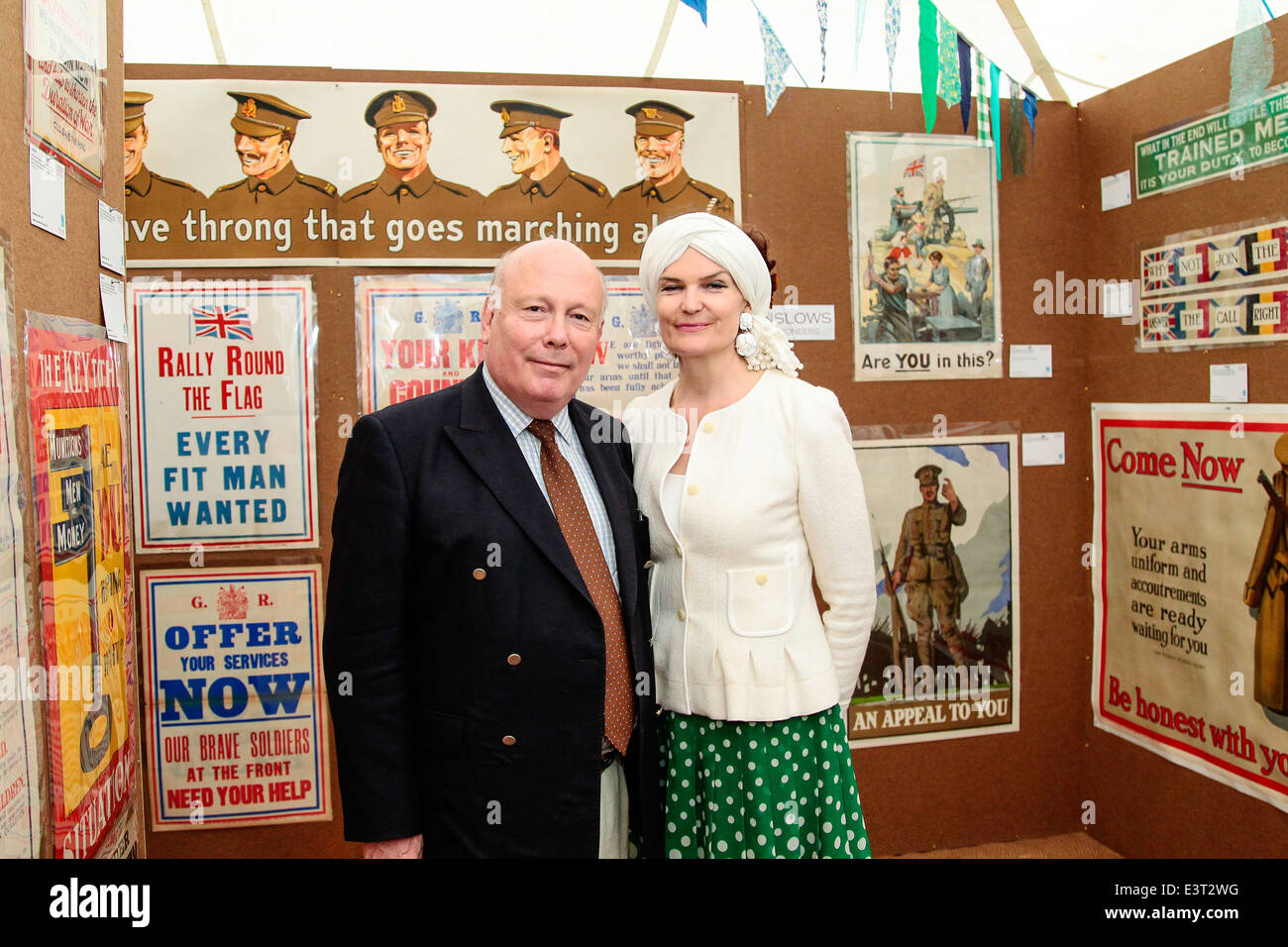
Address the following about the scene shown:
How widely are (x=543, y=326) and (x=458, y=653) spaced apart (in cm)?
59

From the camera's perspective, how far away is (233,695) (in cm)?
259

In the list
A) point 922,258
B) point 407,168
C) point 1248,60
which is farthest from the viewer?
point 922,258

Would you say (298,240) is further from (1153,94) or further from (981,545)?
(1153,94)

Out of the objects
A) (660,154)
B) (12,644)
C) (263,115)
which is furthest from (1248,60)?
(12,644)

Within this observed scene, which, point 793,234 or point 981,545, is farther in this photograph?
point 981,545

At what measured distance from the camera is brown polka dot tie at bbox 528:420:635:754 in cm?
154

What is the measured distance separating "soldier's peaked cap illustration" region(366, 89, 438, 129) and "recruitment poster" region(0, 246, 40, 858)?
1.49m

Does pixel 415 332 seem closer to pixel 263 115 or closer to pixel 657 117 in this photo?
pixel 263 115

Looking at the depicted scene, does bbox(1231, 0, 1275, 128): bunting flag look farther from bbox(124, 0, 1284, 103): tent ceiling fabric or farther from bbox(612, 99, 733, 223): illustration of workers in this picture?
bbox(612, 99, 733, 223): illustration of workers

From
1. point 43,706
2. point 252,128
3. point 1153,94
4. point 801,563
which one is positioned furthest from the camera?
point 1153,94

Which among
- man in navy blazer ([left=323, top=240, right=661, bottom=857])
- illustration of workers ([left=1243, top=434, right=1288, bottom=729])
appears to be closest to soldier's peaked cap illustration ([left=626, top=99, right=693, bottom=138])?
man in navy blazer ([left=323, top=240, right=661, bottom=857])

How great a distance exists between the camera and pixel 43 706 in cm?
135

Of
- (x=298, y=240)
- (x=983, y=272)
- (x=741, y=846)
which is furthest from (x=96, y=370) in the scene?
(x=983, y=272)

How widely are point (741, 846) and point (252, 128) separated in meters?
2.35
